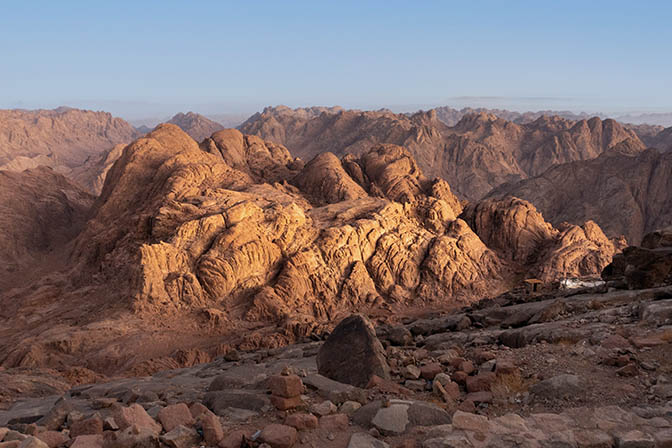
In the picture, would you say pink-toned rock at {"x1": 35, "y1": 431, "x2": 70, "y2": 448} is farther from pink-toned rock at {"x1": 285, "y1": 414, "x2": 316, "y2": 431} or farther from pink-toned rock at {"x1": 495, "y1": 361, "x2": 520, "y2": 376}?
pink-toned rock at {"x1": 495, "y1": 361, "x2": 520, "y2": 376}

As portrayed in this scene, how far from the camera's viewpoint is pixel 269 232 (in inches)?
978

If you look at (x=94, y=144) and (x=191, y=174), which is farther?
(x=94, y=144)

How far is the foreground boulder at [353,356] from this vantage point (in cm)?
847

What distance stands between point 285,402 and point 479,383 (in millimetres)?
3129

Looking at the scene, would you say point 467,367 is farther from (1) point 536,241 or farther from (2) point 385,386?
(1) point 536,241

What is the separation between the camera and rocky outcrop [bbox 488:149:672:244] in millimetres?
57812

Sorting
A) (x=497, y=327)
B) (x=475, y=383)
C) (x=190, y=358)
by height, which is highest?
(x=475, y=383)

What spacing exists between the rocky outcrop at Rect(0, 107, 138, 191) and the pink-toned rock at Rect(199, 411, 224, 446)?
87831mm

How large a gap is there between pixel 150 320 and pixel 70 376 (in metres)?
5.87

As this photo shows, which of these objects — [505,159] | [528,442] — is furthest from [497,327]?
[505,159]

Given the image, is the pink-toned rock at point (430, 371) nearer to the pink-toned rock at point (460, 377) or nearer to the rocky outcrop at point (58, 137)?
the pink-toned rock at point (460, 377)

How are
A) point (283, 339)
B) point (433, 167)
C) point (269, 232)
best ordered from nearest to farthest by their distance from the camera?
point (283, 339) → point (269, 232) → point (433, 167)

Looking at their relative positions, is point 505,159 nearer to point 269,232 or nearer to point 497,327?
point 269,232

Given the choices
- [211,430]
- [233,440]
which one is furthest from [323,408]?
[211,430]
